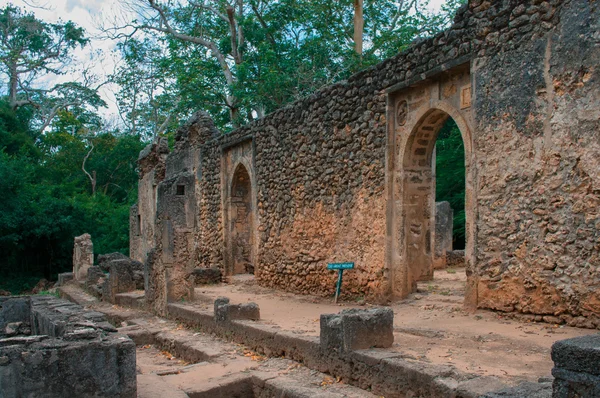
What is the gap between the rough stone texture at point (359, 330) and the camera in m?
4.93

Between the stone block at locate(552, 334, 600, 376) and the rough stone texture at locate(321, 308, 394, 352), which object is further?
the rough stone texture at locate(321, 308, 394, 352)

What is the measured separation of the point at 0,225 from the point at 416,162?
17.7m

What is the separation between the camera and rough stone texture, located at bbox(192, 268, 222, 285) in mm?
13117

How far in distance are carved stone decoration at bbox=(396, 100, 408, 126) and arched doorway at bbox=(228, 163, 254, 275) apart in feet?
20.9

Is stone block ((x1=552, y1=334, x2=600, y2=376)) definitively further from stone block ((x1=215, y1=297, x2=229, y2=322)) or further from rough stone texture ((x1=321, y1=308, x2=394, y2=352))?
stone block ((x1=215, y1=297, x2=229, y2=322))

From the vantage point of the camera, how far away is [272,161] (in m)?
11.6

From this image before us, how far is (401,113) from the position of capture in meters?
8.19

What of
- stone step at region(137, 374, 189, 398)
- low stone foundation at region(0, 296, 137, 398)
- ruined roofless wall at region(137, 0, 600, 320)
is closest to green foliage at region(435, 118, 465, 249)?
ruined roofless wall at region(137, 0, 600, 320)

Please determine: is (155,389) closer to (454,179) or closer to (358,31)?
(454,179)

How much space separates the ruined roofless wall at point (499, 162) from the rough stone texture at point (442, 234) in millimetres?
3611

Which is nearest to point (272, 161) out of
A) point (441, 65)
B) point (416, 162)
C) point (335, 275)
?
point (335, 275)

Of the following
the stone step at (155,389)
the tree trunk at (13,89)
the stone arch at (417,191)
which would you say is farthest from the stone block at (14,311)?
the tree trunk at (13,89)

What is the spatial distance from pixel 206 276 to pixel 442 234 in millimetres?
5791

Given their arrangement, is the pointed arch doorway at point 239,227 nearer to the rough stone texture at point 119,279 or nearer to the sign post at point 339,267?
the rough stone texture at point 119,279
